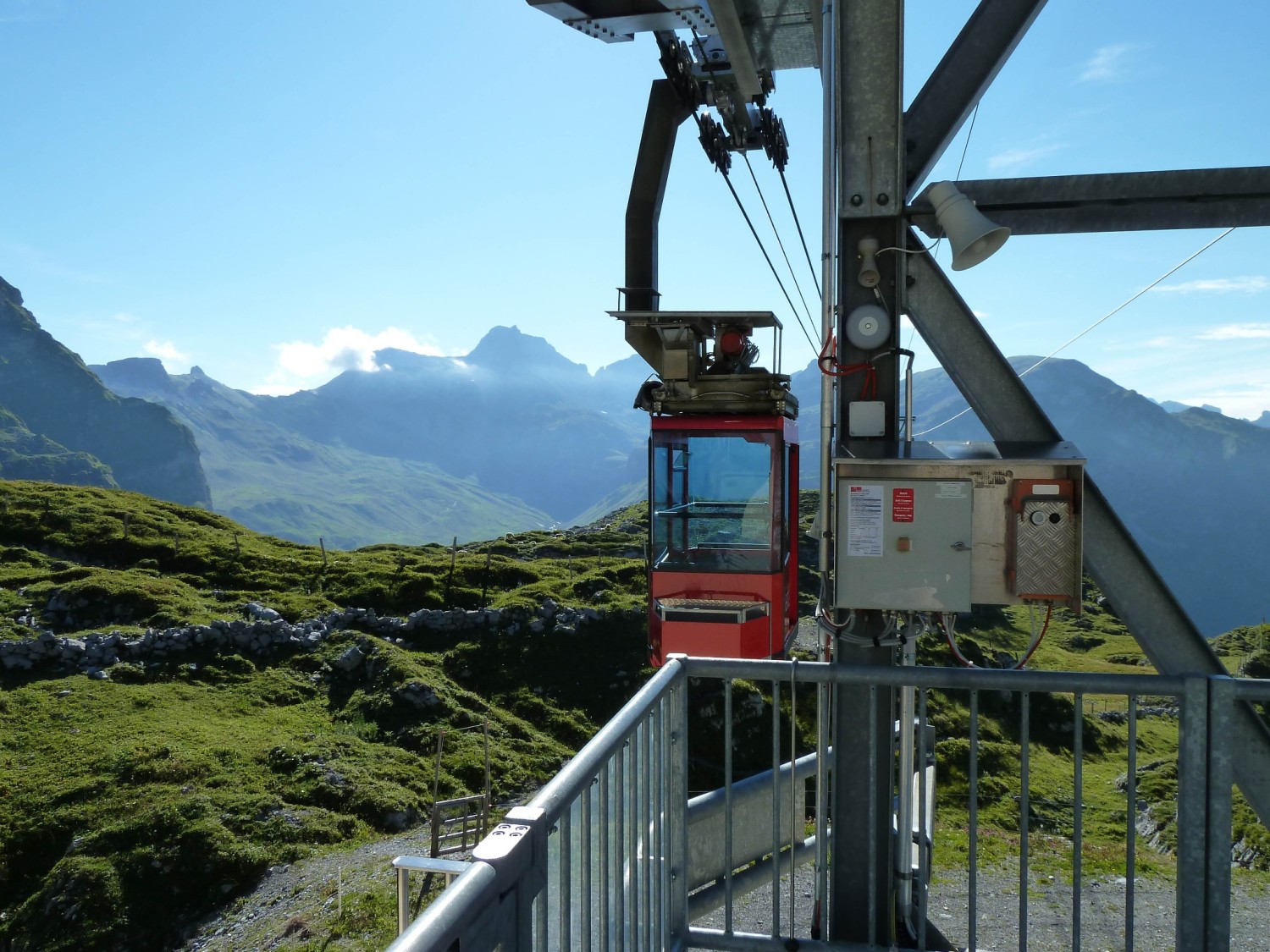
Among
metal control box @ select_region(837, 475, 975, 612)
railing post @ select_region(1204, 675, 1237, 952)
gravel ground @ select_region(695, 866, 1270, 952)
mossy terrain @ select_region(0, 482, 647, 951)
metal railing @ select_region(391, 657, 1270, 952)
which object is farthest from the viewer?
mossy terrain @ select_region(0, 482, 647, 951)

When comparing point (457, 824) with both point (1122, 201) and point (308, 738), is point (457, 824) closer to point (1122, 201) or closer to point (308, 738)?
point (308, 738)

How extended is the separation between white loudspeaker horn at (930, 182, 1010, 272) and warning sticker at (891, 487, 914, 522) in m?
1.05

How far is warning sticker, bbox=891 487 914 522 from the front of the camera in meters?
3.87

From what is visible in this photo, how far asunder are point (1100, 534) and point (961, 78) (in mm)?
2256

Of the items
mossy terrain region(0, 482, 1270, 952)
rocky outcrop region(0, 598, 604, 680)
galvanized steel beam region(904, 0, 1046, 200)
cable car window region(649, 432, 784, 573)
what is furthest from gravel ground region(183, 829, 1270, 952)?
rocky outcrop region(0, 598, 604, 680)

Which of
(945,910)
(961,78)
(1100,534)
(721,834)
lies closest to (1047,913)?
(945,910)

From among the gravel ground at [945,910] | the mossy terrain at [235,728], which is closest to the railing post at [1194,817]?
the gravel ground at [945,910]

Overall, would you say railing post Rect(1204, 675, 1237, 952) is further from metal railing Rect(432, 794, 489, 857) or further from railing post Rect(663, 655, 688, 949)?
metal railing Rect(432, 794, 489, 857)

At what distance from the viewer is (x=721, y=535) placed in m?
10.9

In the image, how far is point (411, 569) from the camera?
37344mm

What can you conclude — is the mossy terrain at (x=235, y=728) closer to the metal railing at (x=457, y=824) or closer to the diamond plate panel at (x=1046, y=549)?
the metal railing at (x=457, y=824)

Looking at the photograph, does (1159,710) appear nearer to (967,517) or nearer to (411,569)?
(411,569)

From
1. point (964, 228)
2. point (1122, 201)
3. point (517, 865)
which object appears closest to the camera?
point (517, 865)

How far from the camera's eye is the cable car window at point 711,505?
10.6 m
